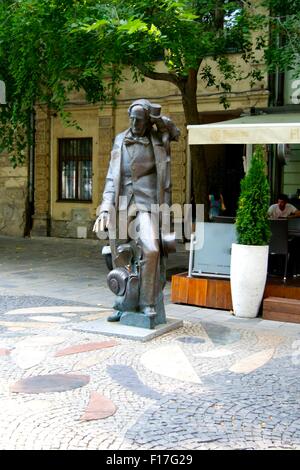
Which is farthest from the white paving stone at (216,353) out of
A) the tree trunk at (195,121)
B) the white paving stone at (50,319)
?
the tree trunk at (195,121)

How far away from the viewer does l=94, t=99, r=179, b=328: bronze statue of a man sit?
21.5 ft

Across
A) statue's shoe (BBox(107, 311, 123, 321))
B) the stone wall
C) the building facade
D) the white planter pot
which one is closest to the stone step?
the white planter pot

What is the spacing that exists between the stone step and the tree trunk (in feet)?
10.9

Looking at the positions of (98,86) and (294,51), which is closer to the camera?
(294,51)

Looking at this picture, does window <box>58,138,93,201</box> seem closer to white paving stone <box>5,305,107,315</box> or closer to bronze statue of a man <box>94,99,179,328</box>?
white paving stone <box>5,305,107,315</box>

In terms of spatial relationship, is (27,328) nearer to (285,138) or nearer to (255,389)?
(255,389)

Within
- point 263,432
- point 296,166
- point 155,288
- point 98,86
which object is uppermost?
point 98,86

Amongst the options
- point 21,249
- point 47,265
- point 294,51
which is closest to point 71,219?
point 21,249

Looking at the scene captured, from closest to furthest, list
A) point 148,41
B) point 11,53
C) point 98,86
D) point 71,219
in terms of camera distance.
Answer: point 148,41 → point 11,53 → point 98,86 → point 71,219

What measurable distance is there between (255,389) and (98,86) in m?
8.42

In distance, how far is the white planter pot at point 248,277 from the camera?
7582mm

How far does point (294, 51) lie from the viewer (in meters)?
9.60

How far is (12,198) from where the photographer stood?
18.6 m

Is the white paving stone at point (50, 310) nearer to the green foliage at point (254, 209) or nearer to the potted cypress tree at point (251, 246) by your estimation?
the potted cypress tree at point (251, 246)
